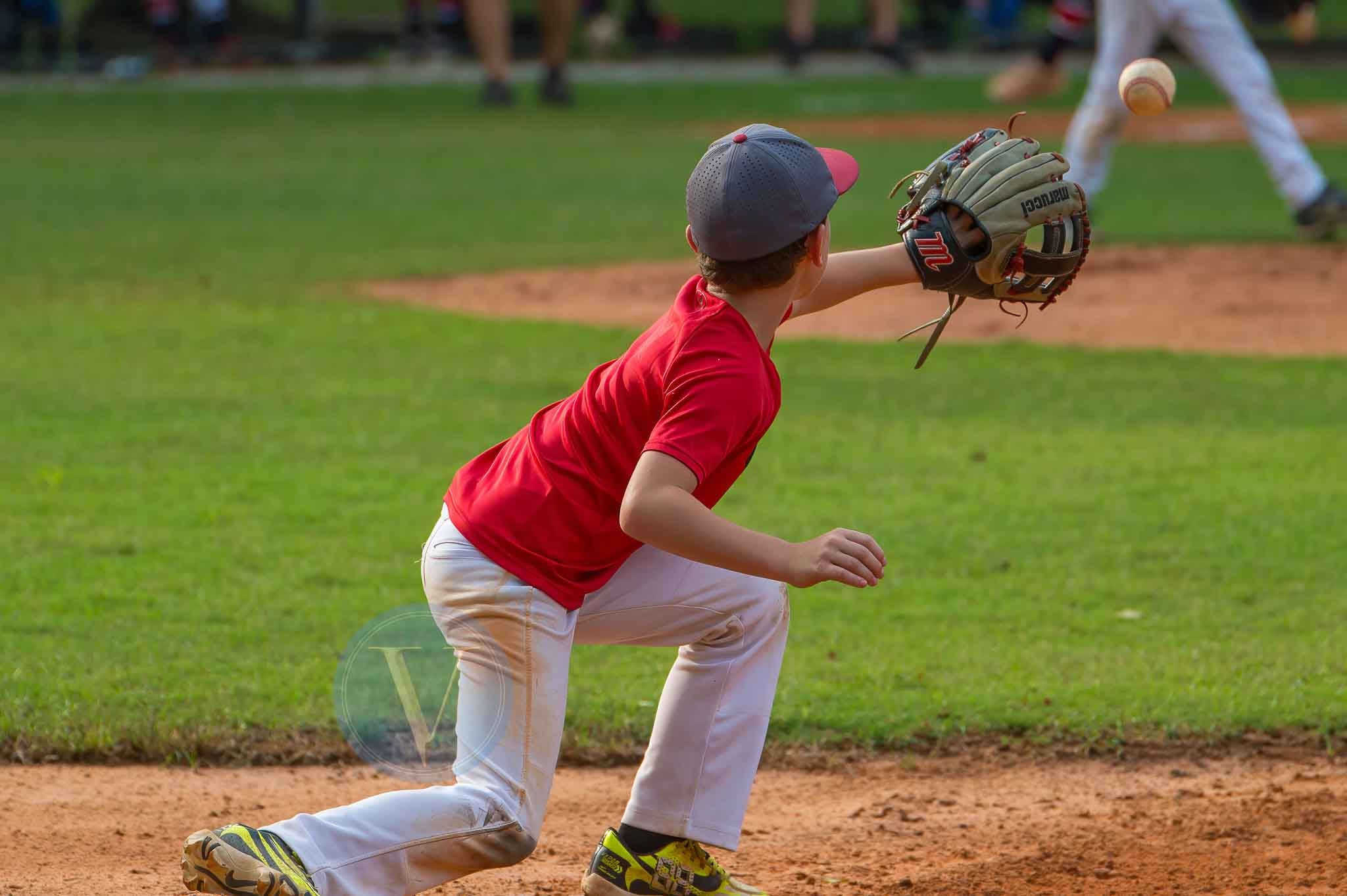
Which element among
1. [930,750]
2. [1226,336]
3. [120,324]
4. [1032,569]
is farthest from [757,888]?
[120,324]

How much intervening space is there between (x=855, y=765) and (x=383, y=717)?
1.13 m

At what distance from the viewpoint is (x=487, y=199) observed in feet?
47.3

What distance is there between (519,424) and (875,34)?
70.7ft

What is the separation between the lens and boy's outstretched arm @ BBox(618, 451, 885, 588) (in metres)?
2.59

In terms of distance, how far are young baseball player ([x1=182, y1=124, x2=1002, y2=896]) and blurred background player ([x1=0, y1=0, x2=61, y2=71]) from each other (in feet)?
82.1

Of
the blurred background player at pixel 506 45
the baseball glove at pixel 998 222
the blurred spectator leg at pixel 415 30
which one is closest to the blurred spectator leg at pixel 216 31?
the blurred spectator leg at pixel 415 30

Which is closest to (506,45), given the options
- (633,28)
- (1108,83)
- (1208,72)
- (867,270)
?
(633,28)

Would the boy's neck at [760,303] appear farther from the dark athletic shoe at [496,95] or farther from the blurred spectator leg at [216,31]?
the blurred spectator leg at [216,31]

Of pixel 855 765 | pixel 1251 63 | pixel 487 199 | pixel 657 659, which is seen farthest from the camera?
pixel 487 199

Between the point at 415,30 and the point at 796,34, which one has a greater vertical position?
the point at 796,34

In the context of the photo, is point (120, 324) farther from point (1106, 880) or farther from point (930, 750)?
point (1106, 880)

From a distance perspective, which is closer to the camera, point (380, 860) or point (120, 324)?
point (380, 860)

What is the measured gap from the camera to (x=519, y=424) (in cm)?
671

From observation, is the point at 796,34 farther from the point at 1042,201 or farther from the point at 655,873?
the point at 655,873
